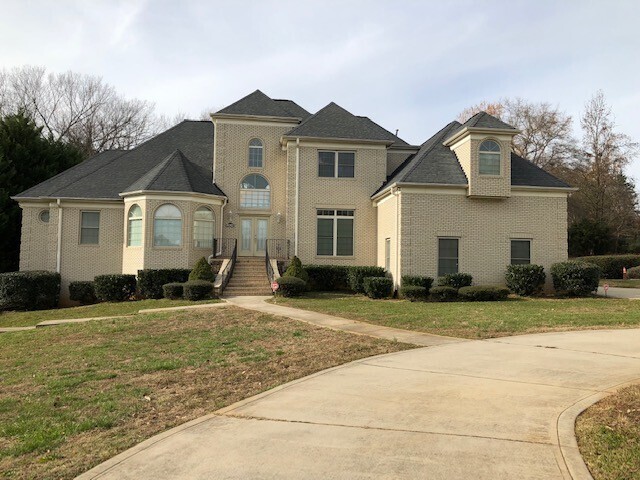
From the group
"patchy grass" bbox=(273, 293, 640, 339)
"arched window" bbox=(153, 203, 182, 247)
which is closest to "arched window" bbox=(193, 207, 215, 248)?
"arched window" bbox=(153, 203, 182, 247)

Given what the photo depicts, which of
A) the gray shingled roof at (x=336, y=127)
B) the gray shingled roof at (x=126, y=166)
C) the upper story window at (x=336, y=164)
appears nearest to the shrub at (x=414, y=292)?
the upper story window at (x=336, y=164)

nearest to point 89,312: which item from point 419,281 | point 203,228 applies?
point 203,228

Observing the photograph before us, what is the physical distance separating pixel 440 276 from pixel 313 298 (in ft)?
17.5

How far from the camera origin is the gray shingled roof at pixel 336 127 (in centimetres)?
2308

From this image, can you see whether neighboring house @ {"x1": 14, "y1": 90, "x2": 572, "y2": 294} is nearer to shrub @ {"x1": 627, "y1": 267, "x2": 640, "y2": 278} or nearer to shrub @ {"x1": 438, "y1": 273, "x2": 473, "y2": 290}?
shrub @ {"x1": 438, "y1": 273, "x2": 473, "y2": 290}

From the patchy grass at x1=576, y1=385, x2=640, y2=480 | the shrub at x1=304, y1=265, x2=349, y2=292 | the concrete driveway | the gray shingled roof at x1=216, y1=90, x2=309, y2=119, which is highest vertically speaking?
the gray shingled roof at x1=216, y1=90, x2=309, y2=119

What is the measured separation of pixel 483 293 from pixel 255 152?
1326cm

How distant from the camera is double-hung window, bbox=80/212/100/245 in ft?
75.8

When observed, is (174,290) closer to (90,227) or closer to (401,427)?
(90,227)

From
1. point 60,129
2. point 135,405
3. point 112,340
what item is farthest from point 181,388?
point 60,129

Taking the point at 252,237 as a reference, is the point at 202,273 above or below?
below

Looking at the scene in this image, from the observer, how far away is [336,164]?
2339 cm

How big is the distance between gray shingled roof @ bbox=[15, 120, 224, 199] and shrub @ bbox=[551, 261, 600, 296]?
15.4m

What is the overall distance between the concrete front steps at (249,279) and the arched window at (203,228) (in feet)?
5.76
